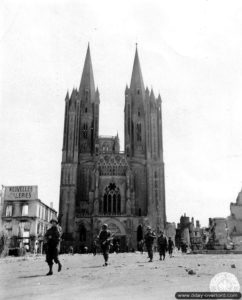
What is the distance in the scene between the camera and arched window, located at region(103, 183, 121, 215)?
49750mm

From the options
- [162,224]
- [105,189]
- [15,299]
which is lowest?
[15,299]

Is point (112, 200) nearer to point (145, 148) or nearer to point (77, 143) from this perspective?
point (145, 148)

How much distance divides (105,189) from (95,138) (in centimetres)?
805

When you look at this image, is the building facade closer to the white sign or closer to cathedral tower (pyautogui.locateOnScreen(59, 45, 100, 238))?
the white sign

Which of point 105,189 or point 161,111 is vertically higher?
point 161,111

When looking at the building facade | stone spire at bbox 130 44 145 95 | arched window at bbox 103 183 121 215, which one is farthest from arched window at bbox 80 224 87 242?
stone spire at bbox 130 44 145 95

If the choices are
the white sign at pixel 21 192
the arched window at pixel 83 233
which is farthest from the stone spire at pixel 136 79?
the white sign at pixel 21 192

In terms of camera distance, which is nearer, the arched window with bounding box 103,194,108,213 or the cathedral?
the cathedral

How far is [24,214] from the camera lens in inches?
1660

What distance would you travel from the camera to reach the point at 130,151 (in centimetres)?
5291

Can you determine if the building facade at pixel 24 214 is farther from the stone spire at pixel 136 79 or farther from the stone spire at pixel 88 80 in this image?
the stone spire at pixel 136 79

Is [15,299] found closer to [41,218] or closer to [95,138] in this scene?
[41,218]

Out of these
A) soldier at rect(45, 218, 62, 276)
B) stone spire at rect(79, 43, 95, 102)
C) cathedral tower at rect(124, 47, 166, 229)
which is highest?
stone spire at rect(79, 43, 95, 102)

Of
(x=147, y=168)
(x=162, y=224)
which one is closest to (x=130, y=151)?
(x=147, y=168)
